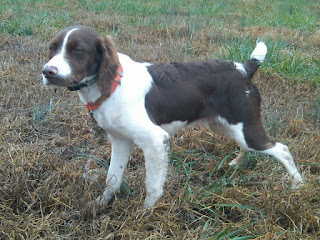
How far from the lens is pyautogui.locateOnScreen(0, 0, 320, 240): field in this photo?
86.2 inches

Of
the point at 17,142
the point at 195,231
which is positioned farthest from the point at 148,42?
the point at 195,231

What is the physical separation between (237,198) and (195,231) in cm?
44

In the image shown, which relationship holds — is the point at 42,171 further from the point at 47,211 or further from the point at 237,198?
the point at 237,198

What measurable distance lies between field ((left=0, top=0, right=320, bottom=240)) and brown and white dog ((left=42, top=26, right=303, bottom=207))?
185 millimetres

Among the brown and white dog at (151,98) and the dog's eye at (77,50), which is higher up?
the dog's eye at (77,50)

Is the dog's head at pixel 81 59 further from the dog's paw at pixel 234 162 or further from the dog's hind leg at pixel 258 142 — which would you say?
the dog's paw at pixel 234 162

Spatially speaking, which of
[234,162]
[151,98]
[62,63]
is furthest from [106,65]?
[234,162]

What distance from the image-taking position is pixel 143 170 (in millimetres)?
2867

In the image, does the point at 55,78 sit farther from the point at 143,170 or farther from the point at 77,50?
the point at 143,170

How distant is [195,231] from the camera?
2.17 meters

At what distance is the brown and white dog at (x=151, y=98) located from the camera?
224 cm

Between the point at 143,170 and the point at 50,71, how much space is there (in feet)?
3.80

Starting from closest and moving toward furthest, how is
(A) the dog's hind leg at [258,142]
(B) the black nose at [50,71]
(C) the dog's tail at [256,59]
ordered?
(B) the black nose at [50,71] < (A) the dog's hind leg at [258,142] < (C) the dog's tail at [256,59]

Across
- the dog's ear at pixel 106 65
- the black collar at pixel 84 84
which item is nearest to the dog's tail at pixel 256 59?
the dog's ear at pixel 106 65
